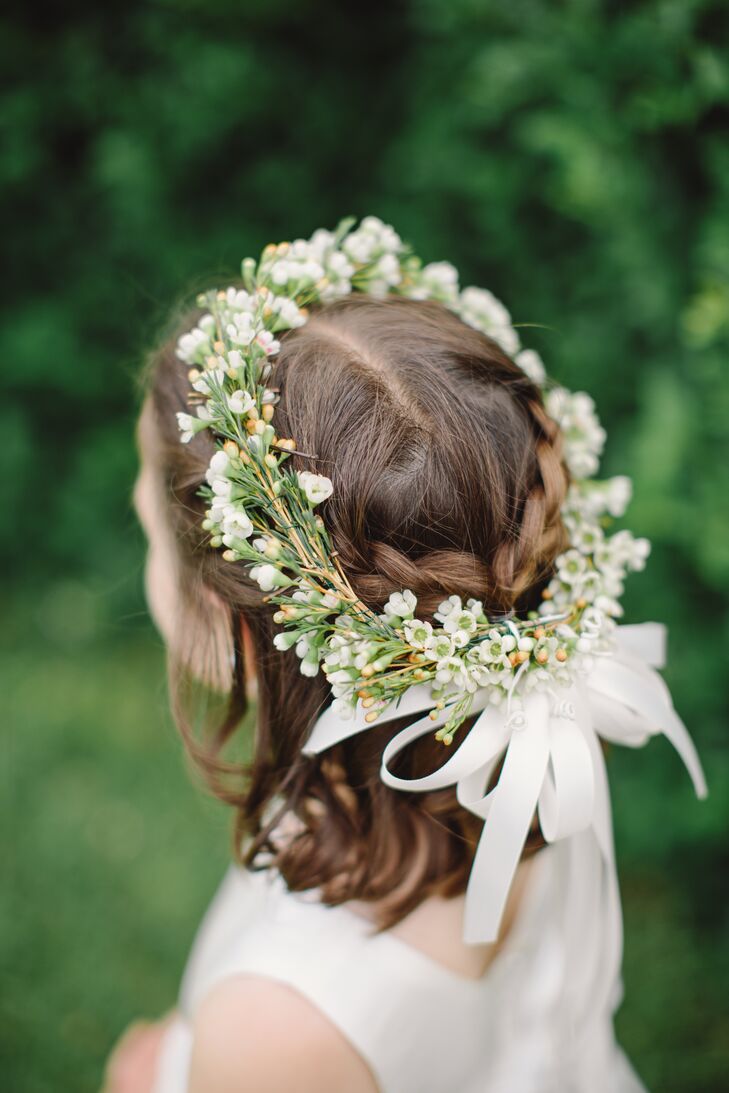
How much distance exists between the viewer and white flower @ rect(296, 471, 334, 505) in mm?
1143

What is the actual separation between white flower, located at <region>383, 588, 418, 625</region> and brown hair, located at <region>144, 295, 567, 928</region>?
0.04 metres

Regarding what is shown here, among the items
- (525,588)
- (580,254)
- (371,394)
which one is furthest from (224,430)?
(580,254)

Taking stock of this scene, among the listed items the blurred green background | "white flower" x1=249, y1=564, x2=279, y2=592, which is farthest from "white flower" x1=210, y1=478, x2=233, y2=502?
the blurred green background

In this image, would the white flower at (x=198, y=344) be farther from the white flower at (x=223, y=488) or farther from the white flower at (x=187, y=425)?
the white flower at (x=223, y=488)

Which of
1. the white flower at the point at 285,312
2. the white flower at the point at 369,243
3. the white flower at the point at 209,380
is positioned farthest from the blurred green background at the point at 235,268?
the white flower at the point at 209,380

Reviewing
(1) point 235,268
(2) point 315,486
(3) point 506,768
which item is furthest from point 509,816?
(1) point 235,268

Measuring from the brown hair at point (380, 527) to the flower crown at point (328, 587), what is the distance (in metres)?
0.04

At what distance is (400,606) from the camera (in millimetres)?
1146

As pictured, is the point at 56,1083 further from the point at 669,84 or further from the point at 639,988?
the point at 669,84

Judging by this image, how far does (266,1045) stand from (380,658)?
632mm

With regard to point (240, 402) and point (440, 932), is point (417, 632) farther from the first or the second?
point (440, 932)

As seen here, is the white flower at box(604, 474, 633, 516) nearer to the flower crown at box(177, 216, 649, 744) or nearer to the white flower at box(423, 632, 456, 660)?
the flower crown at box(177, 216, 649, 744)

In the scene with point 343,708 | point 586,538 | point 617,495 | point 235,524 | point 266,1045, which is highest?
point 617,495

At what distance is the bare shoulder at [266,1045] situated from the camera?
1.29m
